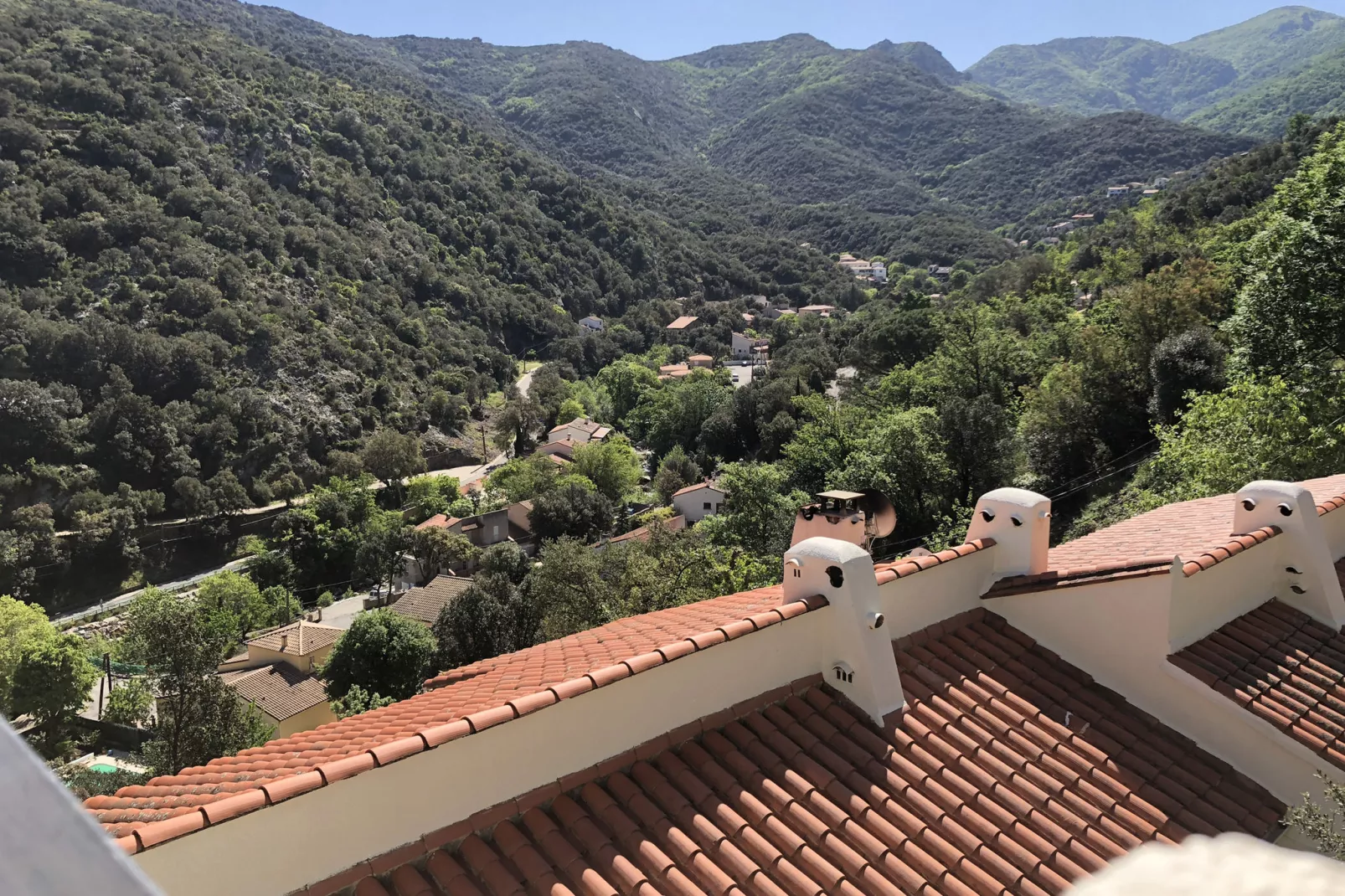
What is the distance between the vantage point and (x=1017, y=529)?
233 inches

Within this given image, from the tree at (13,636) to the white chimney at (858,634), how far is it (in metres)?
33.0

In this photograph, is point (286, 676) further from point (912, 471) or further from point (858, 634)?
point (858, 634)

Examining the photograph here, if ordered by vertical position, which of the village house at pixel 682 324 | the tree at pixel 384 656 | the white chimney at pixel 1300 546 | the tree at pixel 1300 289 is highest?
the tree at pixel 1300 289

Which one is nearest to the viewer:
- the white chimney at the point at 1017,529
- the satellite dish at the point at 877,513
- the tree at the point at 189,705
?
the white chimney at the point at 1017,529

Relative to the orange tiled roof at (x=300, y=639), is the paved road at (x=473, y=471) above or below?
below

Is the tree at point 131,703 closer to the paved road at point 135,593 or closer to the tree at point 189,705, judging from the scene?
the tree at point 189,705

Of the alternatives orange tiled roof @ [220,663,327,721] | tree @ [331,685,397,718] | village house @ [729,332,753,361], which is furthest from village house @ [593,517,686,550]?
village house @ [729,332,753,361]

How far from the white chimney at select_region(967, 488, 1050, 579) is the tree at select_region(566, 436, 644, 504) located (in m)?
Answer: 48.0

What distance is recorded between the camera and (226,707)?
21.5m

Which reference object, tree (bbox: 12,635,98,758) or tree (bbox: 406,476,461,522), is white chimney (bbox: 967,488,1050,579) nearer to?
tree (bbox: 12,635,98,758)

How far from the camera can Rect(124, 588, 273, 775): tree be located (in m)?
20.9

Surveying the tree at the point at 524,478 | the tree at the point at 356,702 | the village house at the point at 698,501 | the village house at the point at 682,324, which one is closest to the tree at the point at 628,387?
the tree at the point at 524,478

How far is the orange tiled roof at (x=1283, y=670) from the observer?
486cm

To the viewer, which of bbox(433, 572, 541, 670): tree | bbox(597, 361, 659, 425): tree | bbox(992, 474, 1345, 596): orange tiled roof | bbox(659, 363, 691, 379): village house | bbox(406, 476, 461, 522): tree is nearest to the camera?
bbox(992, 474, 1345, 596): orange tiled roof
